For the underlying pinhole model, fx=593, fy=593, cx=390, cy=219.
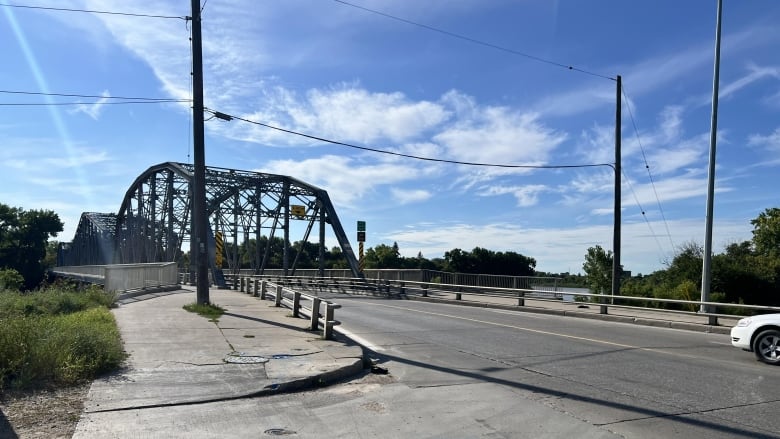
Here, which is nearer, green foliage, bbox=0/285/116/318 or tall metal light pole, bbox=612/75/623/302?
green foliage, bbox=0/285/116/318

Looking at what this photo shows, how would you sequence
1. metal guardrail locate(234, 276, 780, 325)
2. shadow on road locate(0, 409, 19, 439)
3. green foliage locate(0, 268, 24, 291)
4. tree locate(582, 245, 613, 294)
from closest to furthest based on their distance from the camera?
shadow on road locate(0, 409, 19, 439)
metal guardrail locate(234, 276, 780, 325)
green foliage locate(0, 268, 24, 291)
tree locate(582, 245, 613, 294)

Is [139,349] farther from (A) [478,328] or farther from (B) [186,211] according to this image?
(B) [186,211]

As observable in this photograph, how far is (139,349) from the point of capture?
10477 millimetres

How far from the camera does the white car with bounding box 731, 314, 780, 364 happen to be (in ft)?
36.7

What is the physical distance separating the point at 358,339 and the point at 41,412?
798cm

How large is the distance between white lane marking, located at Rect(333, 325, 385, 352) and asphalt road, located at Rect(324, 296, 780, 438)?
1.9 inches

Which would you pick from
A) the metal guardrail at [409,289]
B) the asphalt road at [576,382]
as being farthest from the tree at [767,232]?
the asphalt road at [576,382]

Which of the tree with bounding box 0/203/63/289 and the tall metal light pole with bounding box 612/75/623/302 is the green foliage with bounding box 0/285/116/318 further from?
the tree with bounding box 0/203/63/289

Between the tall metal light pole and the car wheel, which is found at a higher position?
the tall metal light pole

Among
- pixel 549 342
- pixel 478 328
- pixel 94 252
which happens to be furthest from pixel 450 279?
pixel 94 252

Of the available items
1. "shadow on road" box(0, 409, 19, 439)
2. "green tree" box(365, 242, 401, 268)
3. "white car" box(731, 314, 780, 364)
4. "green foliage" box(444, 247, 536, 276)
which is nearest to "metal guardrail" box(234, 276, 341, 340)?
"shadow on road" box(0, 409, 19, 439)

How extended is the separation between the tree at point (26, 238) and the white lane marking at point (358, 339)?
11553 cm

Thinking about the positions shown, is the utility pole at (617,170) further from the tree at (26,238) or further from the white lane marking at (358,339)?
the tree at (26,238)

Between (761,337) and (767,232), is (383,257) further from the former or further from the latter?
(761,337)
